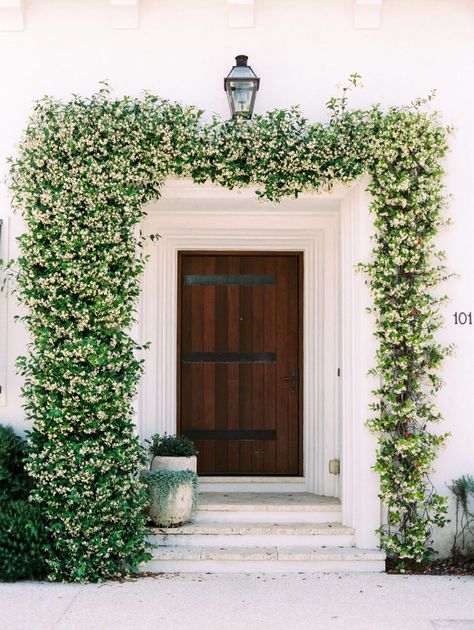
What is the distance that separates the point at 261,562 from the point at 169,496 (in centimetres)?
88

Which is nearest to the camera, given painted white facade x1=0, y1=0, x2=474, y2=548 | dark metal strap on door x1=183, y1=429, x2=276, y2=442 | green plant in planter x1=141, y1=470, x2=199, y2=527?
green plant in planter x1=141, y1=470, x2=199, y2=527

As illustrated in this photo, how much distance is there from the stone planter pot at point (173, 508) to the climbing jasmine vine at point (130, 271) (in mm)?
305

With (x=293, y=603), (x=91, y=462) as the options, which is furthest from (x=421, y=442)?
(x=91, y=462)

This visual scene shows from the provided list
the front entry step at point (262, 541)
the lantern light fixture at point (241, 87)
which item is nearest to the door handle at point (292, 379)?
the front entry step at point (262, 541)

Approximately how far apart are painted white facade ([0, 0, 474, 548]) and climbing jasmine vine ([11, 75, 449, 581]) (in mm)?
191

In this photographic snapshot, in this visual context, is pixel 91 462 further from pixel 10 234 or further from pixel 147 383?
pixel 10 234

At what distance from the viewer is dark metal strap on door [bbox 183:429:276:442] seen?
7473 millimetres

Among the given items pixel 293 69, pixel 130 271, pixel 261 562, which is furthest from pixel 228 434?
pixel 293 69

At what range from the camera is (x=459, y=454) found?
6387 millimetres

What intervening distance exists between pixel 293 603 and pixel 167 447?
184cm

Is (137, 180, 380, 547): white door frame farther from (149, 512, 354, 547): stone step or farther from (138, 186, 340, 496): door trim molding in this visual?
(149, 512, 354, 547): stone step

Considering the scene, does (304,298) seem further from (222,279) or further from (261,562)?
(261,562)

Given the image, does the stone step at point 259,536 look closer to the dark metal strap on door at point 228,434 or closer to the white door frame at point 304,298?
the white door frame at point 304,298

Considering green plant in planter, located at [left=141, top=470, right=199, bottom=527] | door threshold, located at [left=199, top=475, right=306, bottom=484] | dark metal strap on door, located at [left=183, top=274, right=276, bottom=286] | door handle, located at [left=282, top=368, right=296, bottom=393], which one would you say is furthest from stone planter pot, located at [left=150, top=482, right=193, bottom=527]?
dark metal strap on door, located at [left=183, top=274, right=276, bottom=286]
